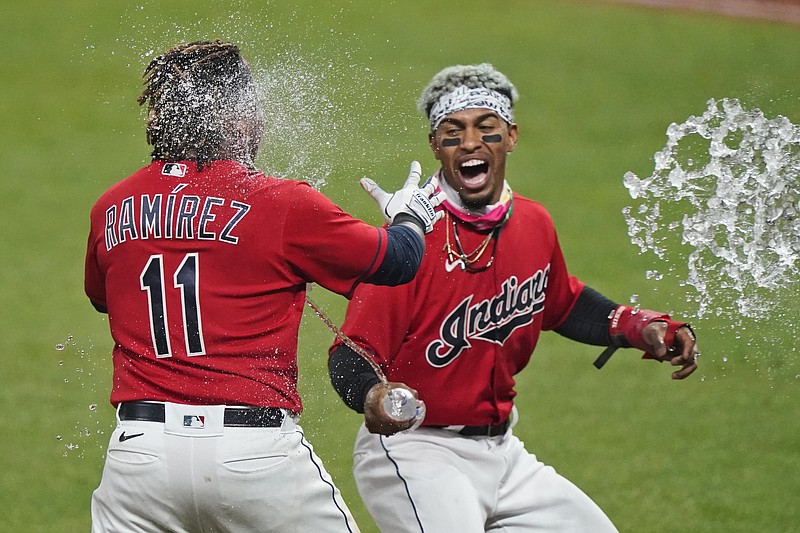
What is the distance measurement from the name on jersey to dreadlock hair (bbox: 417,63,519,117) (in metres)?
1.51

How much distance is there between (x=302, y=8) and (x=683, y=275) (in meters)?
6.59

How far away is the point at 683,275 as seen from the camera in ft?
→ 37.0

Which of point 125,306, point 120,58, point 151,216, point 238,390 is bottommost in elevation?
point 238,390

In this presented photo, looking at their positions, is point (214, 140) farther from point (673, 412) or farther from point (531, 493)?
point (673, 412)

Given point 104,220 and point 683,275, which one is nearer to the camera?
point 104,220

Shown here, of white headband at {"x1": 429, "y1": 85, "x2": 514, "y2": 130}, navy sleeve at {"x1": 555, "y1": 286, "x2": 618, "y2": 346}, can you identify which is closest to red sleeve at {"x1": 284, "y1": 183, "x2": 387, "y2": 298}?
white headband at {"x1": 429, "y1": 85, "x2": 514, "y2": 130}

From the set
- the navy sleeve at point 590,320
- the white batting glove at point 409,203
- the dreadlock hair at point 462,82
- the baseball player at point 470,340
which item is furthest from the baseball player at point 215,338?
the navy sleeve at point 590,320

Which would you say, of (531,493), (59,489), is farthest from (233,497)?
(59,489)

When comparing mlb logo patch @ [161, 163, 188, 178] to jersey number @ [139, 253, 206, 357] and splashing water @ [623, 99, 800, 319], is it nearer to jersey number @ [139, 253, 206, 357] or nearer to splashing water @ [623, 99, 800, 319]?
jersey number @ [139, 253, 206, 357]

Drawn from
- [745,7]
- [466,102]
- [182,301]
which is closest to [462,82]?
[466,102]

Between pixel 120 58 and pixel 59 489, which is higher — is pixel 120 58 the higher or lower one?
the higher one

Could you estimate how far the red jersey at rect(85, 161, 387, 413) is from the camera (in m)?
4.16

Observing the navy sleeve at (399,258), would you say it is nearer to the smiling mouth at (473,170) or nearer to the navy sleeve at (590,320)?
the smiling mouth at (473,170)

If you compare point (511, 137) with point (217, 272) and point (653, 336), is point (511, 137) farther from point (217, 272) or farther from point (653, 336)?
point (217, 272)
